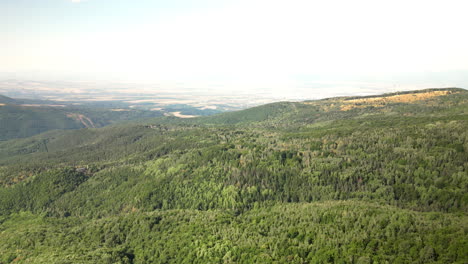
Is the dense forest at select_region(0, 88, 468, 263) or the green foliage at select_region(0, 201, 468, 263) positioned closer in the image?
the green foliage at select_region(0, 201, 468, 263)

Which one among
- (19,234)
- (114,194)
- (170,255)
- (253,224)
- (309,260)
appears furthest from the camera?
(114,194)

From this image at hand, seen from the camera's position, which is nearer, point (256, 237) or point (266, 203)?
point (256, 237)

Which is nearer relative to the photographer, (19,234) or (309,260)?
(309,260)

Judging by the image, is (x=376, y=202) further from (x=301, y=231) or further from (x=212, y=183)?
(x=212, y=183)

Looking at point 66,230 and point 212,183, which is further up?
point 212,183

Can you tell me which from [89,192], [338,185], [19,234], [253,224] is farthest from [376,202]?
[89,192]

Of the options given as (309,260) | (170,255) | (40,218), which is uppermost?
(309,260)

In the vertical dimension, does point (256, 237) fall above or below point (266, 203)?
above

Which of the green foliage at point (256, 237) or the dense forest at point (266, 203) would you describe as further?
the dense forest at point (266, 203)
